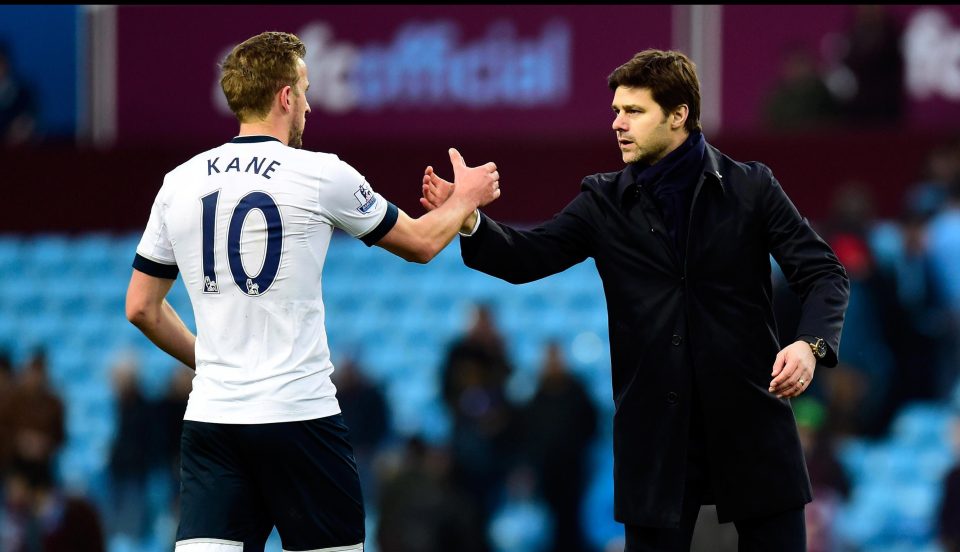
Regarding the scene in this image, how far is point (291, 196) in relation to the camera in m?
3.98

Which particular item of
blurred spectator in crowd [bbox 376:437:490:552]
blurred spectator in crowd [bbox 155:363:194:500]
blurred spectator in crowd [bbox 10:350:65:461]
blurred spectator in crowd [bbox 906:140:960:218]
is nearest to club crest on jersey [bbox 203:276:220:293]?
blurred spectator in crowd [bbox 376:437:490:552]

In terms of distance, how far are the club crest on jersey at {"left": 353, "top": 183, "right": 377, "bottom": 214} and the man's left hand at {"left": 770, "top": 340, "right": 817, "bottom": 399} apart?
1143mm

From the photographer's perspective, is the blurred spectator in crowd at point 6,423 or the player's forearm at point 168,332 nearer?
the player's forearm at point 168,332

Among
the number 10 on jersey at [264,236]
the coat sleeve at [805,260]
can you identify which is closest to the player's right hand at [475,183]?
the number 10 on jersey at [264,236]

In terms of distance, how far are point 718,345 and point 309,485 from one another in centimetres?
117

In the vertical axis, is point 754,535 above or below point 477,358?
above

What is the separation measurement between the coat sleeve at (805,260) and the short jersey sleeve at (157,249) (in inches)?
64.3

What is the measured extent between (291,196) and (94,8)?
8809 millimetres

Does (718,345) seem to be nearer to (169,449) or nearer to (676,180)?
(676,180)

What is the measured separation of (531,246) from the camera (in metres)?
4.39

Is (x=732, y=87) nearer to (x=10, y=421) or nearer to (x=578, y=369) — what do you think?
(x=578, y=369)

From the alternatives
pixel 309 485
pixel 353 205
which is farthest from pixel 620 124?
pixel 309 485

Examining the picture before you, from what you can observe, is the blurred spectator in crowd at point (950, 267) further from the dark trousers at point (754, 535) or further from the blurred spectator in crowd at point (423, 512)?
the dark trousers at point (754, 535)

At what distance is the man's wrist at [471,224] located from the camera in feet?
14.4
